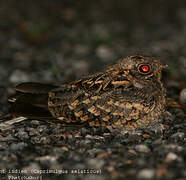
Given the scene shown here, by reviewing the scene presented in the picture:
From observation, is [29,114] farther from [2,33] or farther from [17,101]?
[2,33]

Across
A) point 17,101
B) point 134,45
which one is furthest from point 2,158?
point 134,45

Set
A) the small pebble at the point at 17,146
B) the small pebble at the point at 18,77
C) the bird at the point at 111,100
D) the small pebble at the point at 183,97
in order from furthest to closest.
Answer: the small pebble at the point at 18,77 < the small pebble at the point at 183,97 < the bird at the point at 111,100 < the small pebble at the point at 17,146

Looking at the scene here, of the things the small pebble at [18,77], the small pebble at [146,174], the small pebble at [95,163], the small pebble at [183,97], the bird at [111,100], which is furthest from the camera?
the small pebble at [18,77]

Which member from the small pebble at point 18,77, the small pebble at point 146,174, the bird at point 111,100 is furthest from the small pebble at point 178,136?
the small pebble at point 18,77

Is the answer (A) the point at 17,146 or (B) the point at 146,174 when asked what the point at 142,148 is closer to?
(B) the point at 146,174

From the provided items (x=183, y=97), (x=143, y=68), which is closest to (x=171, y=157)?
(x=143, y=68)

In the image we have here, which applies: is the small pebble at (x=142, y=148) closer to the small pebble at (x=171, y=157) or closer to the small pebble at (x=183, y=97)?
the small pebble at (x=171, y=157)

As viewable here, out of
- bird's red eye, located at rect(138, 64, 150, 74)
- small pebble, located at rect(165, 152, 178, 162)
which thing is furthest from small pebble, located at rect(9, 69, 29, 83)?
small pebble, located at rect(165, 152, 178, 162)
